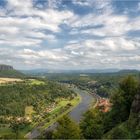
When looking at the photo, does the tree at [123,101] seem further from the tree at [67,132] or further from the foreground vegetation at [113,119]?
the tree at [67,132]

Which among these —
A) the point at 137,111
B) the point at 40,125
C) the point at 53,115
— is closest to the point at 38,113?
the point at 53,115

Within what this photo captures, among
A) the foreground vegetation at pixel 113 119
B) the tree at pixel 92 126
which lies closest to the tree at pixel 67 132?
the foreground vegetation at pixel 113 119

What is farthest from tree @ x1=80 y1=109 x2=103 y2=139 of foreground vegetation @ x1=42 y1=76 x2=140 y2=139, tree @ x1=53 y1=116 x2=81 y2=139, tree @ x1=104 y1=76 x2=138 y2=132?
tree @ x1=53 y1=116 x2=81 y2=139

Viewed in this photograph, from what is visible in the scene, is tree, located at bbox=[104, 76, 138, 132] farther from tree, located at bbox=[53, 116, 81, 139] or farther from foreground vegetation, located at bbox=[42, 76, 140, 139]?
tree, located at bbox=[53, 116, 81, 139]

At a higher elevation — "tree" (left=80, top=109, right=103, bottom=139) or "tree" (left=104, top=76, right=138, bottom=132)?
"tree" (left=104, top=76, right=138, bottom=132)

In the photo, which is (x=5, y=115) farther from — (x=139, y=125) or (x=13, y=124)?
(x=139, y=125)

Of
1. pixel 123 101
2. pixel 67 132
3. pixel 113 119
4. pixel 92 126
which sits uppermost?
pixel 123 101

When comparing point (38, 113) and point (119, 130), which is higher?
point (119, 130)

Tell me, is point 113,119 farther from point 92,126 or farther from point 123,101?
point 123,101

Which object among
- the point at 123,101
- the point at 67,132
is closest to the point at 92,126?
the point at 123,101
